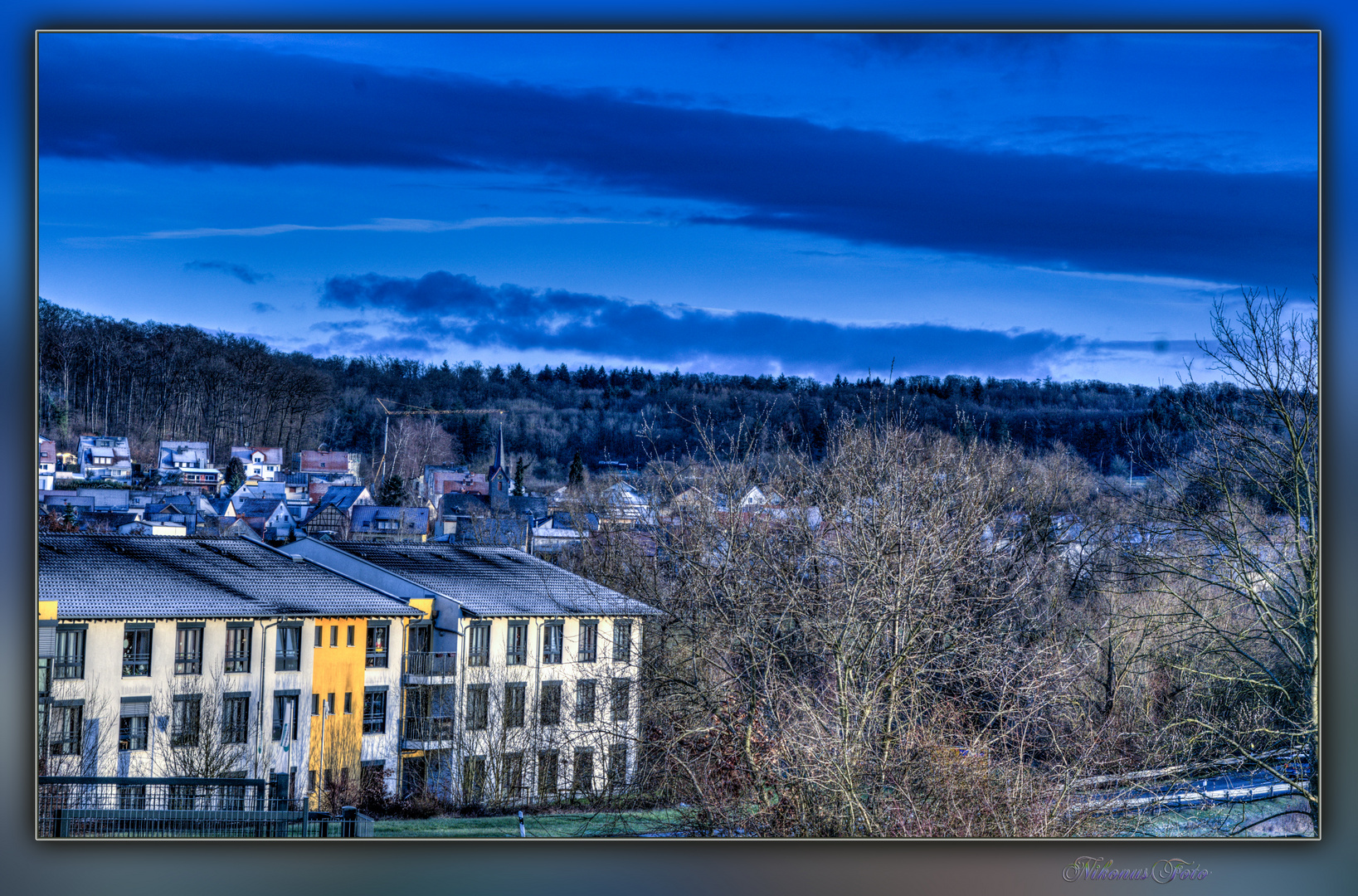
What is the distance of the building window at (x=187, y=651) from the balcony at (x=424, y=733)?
100 cm

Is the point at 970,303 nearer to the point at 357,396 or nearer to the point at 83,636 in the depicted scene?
the point at 357,396

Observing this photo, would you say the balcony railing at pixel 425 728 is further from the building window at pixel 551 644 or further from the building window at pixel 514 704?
the building window at pixel 551 644

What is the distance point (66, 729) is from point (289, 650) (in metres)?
0.97

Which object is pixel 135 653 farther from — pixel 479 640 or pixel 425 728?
pixel 479 640

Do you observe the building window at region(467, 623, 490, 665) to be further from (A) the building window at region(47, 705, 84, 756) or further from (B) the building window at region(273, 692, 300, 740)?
(A) the building window at region(47, 705, 84, 756)

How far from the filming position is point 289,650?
4754 millimetres

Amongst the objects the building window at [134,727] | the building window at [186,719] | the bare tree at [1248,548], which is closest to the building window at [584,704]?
the building window at [186,719]

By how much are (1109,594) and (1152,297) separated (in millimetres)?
1725

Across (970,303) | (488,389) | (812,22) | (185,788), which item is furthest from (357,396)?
(970,303)

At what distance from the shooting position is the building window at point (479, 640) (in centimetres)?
505

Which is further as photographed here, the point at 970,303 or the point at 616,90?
the point at 970,303

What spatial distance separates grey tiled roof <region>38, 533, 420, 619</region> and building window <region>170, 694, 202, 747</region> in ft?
1.25

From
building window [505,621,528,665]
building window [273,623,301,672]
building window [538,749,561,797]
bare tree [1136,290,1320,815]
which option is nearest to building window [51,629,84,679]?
building window [273,623,301,672]

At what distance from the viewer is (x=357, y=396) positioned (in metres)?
5.06
